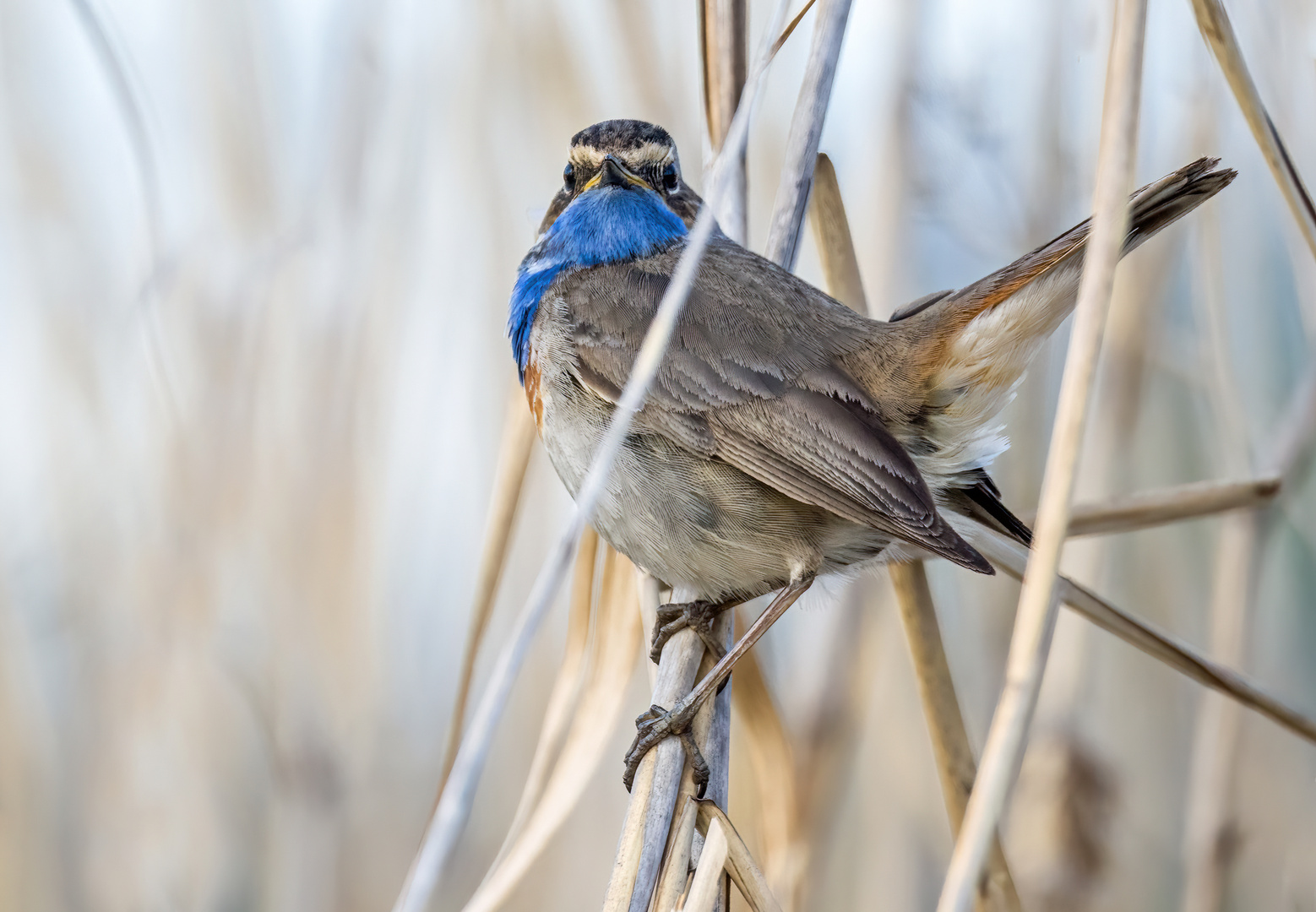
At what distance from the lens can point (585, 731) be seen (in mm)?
1774

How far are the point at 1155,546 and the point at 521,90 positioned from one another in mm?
2059

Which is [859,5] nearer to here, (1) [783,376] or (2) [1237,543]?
(1) [783,376]

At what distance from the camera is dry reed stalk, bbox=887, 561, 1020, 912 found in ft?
6.26

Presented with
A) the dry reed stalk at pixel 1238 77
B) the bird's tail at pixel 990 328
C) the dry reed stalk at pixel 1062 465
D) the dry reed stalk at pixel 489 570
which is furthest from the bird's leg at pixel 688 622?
the dry reed stalk at pixel 1238 77

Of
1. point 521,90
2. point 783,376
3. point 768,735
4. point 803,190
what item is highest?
point 521,90

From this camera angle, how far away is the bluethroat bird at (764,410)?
190 cm

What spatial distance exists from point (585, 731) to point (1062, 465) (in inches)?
37.9

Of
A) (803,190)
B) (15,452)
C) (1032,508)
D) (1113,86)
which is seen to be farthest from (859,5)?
(15,452)

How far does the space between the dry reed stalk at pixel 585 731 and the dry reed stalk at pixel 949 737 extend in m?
0.54

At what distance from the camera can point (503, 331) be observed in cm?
272

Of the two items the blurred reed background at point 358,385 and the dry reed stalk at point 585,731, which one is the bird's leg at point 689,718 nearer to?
the dry reed stalk at point 585,731

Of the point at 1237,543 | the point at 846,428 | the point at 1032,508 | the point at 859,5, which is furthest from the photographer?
the point at 1032,508

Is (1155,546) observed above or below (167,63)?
below

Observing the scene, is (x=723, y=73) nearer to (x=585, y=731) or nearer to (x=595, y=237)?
(x=595, y=237)
